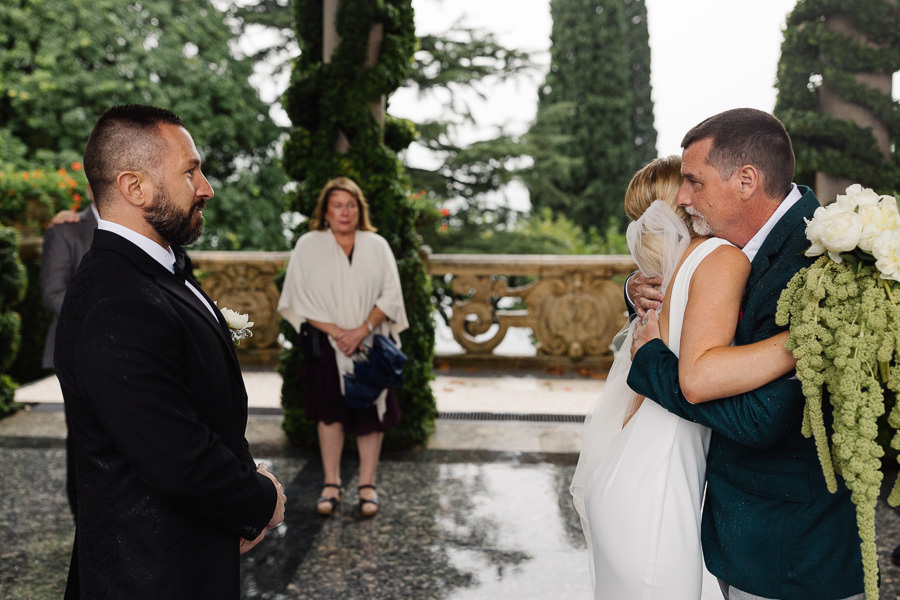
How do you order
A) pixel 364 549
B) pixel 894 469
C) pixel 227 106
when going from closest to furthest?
pixel 364 549 < pixel 894 469 < pixel 227 106

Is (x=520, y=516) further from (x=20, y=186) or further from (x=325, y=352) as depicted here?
(x=20, y=186)

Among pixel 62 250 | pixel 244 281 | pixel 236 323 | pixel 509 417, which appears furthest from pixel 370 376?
pixel 244 281

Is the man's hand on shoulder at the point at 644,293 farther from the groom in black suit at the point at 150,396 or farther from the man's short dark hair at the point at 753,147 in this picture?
the groom in black suit at the point at 150,396

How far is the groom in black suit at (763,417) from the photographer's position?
5.84ft

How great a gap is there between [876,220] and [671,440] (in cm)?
74

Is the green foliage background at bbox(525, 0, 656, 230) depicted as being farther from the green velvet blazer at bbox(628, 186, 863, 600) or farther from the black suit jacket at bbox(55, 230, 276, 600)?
the black suit jacket at bbox(55, 230, 276, 600)

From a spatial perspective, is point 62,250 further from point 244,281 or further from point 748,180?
point 244,281

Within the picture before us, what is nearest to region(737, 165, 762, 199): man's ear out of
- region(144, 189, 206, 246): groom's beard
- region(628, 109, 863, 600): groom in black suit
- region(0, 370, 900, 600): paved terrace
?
region(628, 109, 863, 600): groom in black suit

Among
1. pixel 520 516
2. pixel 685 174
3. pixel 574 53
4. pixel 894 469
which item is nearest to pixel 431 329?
pixel 520 516

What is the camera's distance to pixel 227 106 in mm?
13562

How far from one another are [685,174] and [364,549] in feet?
8.94

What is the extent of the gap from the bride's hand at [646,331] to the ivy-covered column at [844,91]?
171 inches

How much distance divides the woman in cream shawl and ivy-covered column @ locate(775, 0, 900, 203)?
3.48 m

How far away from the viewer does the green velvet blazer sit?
A: 5.80ft
